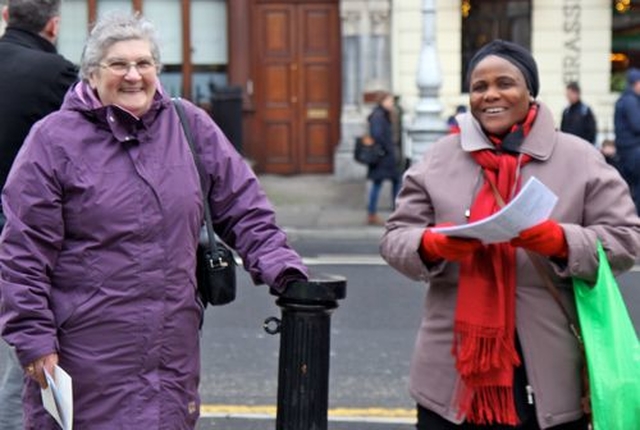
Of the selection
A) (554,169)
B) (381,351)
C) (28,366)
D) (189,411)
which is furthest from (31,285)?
(381,351)

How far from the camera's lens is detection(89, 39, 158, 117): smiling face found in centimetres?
349

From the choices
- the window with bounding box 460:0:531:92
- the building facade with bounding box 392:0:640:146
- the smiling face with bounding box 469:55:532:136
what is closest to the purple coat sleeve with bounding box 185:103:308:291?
the smiling face with bounding box 469:55:532:136

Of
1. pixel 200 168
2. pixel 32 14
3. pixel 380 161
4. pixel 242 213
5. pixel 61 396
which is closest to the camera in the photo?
pixel 61 396

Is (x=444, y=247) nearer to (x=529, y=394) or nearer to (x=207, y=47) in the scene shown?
(x=529, y=394)

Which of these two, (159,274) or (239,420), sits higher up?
(159,274)

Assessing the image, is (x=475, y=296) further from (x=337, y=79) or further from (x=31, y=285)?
(x=337, y=79)

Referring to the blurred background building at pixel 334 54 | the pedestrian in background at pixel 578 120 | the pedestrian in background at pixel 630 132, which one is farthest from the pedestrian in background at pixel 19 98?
the blurred background building at pixel 334 54

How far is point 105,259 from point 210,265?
1.27 feet

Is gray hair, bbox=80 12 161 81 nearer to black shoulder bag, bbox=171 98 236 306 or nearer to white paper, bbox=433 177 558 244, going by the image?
black shoulder bag, bbox=171 98 236 306

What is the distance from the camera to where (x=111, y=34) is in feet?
11.5

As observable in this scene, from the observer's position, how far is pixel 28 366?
3.40 metres

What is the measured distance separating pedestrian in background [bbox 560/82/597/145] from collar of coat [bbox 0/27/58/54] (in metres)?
11.2

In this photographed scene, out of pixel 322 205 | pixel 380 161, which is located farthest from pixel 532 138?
pixel 322 205

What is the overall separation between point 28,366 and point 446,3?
1546 cm
